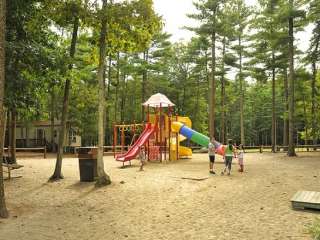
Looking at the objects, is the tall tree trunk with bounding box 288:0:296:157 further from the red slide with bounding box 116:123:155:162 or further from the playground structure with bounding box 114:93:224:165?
the red slide with bounding box 116:123:155:162

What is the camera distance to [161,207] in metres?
11.2

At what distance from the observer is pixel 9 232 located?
28.6 ft

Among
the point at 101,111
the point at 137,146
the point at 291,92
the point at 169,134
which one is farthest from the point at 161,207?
the point at 291,92

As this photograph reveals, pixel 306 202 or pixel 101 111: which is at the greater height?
pixel 101 111

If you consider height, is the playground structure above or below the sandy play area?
above

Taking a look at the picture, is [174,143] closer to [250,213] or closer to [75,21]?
[75,21]

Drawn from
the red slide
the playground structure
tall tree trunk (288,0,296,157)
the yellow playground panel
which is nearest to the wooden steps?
the red slide

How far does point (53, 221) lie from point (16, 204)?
2.48 m

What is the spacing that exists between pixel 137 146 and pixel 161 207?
11251mm

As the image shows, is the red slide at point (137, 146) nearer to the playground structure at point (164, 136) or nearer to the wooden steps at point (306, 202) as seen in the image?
the playground structure at point (164, 136)

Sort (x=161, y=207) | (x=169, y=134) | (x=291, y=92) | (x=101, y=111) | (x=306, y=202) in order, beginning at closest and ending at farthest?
(x=306, y=202) < (x=161, y=207) < (x=101, y=111) < (x=169, y=134) < (x=291, y=92)

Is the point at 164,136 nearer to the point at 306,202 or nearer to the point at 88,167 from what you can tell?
the point at 88,167

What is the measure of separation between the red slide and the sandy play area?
12.3ft

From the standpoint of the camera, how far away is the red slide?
21188 millimetres
